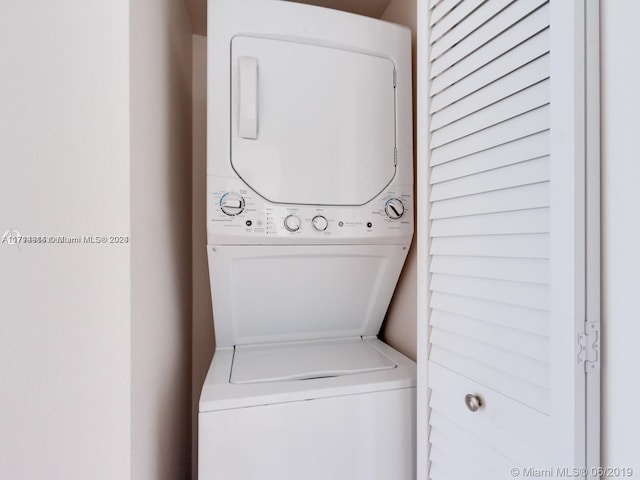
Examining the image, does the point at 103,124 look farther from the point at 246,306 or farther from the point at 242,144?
the point at 246,306

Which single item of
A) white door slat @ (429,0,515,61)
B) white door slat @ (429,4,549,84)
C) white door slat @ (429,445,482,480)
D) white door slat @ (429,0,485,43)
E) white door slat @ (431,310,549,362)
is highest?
white door slat @ (429,0,485,43)

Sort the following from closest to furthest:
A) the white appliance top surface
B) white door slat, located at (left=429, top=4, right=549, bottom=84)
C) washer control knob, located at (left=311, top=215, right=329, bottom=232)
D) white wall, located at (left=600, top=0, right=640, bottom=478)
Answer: white wall, located at (left=600, top=0, right=640, bottom=478) < white door slat, located at (left=429, top=4, right=549, bottom=84) < the white appliance top surface < washer control knob, located at (left=311, top=215, right=329, bottom=232)

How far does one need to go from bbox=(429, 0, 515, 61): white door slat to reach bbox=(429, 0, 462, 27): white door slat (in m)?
0.07

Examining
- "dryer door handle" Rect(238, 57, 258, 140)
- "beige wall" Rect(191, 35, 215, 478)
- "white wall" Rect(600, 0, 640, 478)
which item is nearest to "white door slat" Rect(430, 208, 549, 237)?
"white wall" Rect(600, 0, 640, 478)

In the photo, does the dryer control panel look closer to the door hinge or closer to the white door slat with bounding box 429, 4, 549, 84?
the white door slat with bounding box 429, 4, 549, 84

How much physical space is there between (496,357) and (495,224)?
0.38m

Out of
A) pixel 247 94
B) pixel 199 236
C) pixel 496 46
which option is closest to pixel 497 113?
pixel 496 46

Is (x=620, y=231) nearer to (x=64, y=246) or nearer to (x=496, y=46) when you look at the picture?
(x=496, y=46)

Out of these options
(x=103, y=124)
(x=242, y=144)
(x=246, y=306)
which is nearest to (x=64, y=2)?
(x=103, y=124)

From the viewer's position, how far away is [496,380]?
0.87 meters

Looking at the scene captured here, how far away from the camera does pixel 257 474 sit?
3.71ft

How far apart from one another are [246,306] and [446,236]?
3.31ft

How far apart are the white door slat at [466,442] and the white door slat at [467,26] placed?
1239 millimetres

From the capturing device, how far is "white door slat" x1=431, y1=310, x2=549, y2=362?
0.76m
